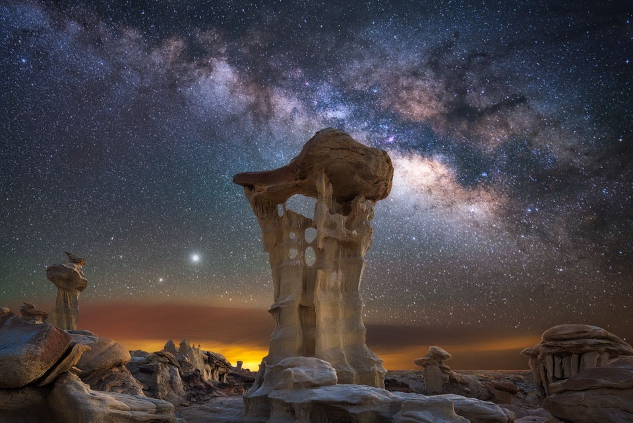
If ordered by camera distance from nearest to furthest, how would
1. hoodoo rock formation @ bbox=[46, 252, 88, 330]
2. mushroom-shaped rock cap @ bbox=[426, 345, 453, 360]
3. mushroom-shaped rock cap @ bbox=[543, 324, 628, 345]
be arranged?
1. mushroom-shaped rock cap @ bbox=[543, 324, 628, 345]
2. mushroom-shaped rock cap @ bbox=[426, 345, 453, 360]
3. hoodoo rock formation @ bbox=[46, 252, 88, 330]

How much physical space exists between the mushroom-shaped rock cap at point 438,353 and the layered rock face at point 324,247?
13.9 m

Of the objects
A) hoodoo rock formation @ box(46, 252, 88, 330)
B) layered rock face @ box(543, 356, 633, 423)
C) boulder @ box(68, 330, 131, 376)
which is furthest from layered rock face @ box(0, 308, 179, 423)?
hoodoo rock formation @ box(46, 252, 88, 330)

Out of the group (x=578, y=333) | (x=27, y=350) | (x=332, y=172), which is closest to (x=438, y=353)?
(x=578, y=333)

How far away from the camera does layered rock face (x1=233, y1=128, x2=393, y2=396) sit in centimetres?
1847

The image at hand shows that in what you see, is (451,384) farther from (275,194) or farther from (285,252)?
(275,194)

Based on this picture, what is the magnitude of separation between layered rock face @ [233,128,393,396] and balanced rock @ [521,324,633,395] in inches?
356

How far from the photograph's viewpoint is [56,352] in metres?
9.53

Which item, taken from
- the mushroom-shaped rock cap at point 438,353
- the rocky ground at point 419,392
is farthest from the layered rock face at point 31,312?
the mushroom-shaped rock cap at point 438,353

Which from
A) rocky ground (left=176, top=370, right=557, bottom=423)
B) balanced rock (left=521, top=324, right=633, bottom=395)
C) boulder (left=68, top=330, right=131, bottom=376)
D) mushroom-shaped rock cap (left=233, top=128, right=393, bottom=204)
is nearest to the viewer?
boulder (left=68, top=330, right=131, bottom=376)

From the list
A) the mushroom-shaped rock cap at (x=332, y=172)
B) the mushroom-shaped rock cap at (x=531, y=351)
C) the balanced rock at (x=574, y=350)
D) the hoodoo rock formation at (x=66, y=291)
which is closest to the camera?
the mushroom-shaped rock cap at (x=332, y=172)

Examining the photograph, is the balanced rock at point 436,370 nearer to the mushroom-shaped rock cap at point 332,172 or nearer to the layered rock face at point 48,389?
the mushroom-shaped rock cap at point 332,172

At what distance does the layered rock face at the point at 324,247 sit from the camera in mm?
18469

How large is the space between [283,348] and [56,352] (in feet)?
35.4

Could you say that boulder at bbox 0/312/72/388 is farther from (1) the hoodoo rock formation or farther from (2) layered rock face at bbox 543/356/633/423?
(1) the hoodoo rock formation
